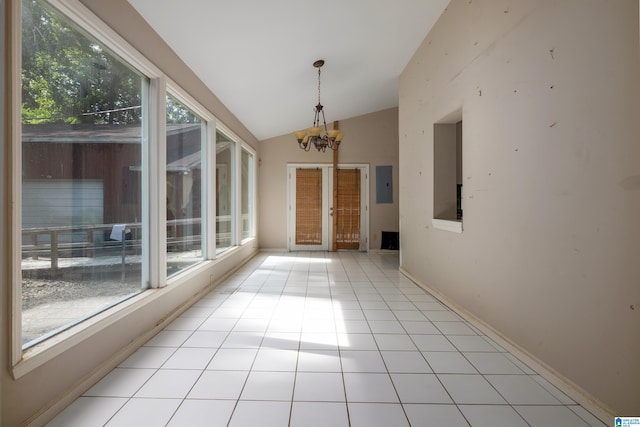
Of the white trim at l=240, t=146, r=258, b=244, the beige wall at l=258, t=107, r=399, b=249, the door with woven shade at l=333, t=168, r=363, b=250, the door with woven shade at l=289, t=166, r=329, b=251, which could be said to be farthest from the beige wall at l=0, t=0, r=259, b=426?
the door with woven shade at l=333, t=168, r=363, b=250

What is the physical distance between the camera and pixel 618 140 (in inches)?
61.1

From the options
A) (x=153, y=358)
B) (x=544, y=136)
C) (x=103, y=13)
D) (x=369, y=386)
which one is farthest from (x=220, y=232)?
(x=544, y=136)

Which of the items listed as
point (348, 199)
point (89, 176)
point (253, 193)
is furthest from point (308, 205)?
point (89, 176)

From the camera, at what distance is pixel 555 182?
6.43 feet

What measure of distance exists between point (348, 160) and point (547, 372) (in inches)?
240

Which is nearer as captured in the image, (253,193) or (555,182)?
(555,182)

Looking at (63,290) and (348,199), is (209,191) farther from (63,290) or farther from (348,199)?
(348,199)

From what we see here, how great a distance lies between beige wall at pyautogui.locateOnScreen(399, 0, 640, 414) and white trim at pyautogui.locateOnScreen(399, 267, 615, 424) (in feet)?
0.13

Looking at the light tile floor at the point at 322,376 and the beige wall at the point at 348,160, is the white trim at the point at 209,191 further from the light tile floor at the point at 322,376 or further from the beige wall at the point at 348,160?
the beige wall at the point at 348,160

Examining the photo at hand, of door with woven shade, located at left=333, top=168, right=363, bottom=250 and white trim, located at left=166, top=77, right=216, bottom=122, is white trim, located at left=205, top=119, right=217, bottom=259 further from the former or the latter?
door with woven shade, located at left=333, top=168, right=363, bottom=250

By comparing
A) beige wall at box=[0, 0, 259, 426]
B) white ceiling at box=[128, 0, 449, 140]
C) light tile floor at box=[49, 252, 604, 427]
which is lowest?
light tile floor at box=[49, 252, 604, 427]

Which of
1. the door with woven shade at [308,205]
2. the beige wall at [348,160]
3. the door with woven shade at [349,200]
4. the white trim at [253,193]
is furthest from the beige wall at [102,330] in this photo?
the door with woven shade at [349,200]

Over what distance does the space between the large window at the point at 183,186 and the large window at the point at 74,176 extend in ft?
1.68

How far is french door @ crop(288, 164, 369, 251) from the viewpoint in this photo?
766cm
